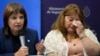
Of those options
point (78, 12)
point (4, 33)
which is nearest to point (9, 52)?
point (4, 33)

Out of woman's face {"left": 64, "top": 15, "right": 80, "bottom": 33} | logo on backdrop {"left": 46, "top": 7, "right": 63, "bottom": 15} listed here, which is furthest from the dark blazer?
logo on backdrop {"left": 46, "top": 7, "right": 63, "bottom": 15}

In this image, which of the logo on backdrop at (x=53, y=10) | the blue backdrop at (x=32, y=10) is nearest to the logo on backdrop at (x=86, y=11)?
the logo on backdrop at (x=53, y=10)

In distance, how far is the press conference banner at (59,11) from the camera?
11.9 feet

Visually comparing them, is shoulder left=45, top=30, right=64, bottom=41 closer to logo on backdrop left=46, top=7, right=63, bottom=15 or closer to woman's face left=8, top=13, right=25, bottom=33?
woman's face left=8, top=13, right=25, bottom=33

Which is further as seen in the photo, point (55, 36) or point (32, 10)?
point (32, 10)

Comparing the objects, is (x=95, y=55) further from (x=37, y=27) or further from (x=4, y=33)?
(x=37, y=27)

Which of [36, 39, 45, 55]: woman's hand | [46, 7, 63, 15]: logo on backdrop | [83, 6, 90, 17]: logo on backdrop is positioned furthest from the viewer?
[83, 6, 90, 17]: logo on backdrop

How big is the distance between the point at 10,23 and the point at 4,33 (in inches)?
4.4

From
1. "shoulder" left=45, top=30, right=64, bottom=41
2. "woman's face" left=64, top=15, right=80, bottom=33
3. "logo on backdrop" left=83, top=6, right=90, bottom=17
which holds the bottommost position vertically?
"shoulder" left=45, top=30, right=64, bottom=41

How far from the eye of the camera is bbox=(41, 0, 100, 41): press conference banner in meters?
3.62

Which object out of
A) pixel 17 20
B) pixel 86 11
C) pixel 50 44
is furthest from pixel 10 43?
pixel 86 11

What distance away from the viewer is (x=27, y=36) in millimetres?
2338

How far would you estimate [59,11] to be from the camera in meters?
3.69

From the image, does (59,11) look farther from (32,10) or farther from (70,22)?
(70,22)
